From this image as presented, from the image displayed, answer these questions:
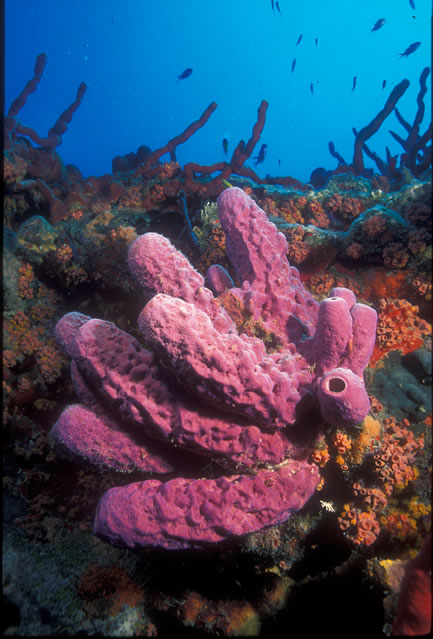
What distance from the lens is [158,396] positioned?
241 centimetres

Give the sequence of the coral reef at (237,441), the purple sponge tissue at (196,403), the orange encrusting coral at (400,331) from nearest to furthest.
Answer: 1. the purple sponge tissue at (196,403)
2. the coral reef at (237,441)
3. the orange encrusting coral at (400,331)

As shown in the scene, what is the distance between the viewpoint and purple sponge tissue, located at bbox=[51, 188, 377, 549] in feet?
6.84

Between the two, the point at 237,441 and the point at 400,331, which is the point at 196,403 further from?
the point at 400,331

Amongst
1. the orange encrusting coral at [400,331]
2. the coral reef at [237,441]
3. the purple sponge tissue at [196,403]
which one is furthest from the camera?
the orange encrusting coral at [400,331]

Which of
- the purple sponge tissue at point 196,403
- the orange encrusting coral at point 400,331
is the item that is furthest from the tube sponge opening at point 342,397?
the orange encrusting coral at point 400,331

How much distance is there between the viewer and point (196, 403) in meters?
2.35

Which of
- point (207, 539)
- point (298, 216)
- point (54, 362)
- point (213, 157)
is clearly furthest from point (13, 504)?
point (213, 157)

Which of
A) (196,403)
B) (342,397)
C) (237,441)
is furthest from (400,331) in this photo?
(196,403)

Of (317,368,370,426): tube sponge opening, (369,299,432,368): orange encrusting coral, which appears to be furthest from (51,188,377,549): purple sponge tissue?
(369,299,432,368): orange encrusting coral

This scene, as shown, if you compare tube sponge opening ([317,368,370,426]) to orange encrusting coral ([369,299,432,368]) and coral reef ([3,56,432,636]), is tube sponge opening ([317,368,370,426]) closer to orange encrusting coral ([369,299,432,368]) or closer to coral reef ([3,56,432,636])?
coral reef ([3,56,432,636])

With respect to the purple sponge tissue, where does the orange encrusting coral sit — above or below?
above

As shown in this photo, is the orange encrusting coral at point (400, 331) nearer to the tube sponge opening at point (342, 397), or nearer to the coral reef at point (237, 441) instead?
the coral reef at point (237, 441)

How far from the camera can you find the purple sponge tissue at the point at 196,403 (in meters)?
2.08

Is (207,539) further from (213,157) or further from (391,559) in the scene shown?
(213,157)
